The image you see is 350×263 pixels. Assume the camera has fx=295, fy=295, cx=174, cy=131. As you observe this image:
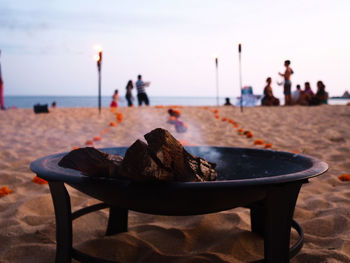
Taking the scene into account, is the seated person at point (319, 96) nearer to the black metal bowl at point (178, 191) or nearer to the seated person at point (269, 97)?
the seated person at point (269, 97)

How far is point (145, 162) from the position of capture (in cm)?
118

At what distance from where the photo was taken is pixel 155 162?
121 cm

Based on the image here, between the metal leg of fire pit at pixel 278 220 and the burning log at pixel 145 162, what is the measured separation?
0.36m

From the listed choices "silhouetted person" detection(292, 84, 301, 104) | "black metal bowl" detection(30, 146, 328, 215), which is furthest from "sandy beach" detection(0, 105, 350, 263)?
Answer: "silhouetted person" detection(292, 84, 301, 104)

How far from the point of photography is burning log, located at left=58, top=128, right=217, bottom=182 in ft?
3.90

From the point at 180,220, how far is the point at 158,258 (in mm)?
636

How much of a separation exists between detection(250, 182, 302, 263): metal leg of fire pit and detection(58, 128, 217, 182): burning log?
0.36 metres

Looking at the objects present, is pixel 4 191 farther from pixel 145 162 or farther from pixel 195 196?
pixel 195 196

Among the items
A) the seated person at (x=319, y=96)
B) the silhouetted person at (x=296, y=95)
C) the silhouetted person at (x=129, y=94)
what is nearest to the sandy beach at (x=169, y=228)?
the seated person at (x=319, y=96)

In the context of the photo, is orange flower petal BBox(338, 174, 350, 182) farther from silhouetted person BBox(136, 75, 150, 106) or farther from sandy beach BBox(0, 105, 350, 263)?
silhouetted person BBox(136, 75, 150, 106)

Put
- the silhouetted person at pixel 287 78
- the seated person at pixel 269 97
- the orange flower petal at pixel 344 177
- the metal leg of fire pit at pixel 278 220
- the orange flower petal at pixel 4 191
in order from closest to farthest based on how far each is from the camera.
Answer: the metal leg of fire pit at pixel 278 220 → the orange flower petal at pixel 4 191 → the orange flower petal at pixel 344 177 → the silhouetted person at pixel 287 78 → the seated person at pixel 269 97

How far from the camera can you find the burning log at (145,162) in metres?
1.19

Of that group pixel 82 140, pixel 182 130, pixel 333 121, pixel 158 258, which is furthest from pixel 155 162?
pixel 333 121

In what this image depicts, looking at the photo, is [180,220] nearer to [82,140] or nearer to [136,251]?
[136,251]
